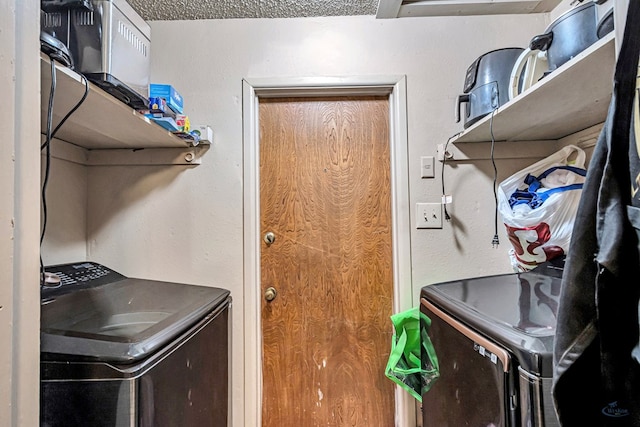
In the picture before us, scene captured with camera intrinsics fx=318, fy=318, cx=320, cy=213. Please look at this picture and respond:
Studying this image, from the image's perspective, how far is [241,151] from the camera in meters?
1.50

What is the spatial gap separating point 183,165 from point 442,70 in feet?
4.30

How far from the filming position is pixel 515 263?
1408mm

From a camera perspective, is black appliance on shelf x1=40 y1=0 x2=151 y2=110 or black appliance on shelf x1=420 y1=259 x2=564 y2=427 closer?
black appliance on shelf x1=420 y1=259 x2=564 y2=427

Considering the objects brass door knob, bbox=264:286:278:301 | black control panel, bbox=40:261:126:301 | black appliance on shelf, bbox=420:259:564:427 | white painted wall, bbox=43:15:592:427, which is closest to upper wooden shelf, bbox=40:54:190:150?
white painted wall, bbox=43:15:592:427

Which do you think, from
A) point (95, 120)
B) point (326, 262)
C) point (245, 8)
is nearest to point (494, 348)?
point (326, 262)

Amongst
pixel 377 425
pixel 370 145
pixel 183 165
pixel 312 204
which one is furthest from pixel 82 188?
pixel 377 425

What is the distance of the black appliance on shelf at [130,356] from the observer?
2.09 ft

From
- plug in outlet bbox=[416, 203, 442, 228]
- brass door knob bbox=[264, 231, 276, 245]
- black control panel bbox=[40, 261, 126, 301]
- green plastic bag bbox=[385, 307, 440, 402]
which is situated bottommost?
green plastic bag bbox=[385, 307, 440, 402]

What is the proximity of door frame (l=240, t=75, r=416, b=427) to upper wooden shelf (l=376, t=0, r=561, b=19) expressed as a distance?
0.28 m

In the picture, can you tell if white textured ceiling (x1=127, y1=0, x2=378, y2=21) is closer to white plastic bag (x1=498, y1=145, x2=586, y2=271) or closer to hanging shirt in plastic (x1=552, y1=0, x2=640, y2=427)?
white plastic bag (x1=498, y1=145, x2=586, y2=271)

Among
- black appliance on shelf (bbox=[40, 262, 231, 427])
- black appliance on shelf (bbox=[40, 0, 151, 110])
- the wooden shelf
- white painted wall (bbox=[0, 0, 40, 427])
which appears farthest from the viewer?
black appliance on shelf (bbox=[40, 0, 151, 110])

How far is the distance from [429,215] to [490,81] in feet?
1.97

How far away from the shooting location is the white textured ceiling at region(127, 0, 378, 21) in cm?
142

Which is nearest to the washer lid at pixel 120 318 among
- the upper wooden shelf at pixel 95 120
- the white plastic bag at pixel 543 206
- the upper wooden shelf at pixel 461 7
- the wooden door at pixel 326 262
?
the wooden door at pixel 326 262
